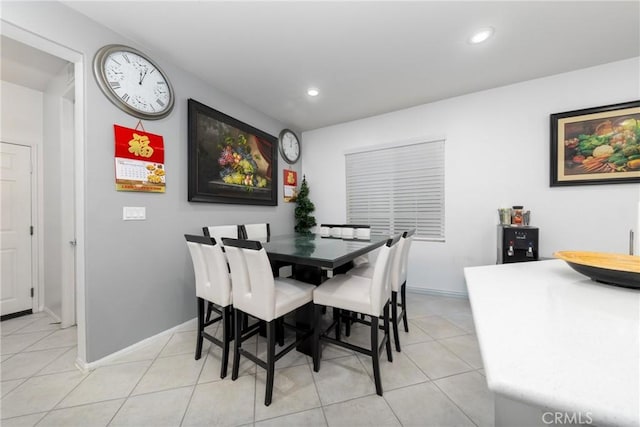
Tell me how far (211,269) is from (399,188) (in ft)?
9.22

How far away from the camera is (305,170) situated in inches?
169

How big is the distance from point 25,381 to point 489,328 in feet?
9.35

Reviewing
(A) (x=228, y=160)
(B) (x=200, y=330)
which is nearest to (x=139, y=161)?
(A) (x=228, y=160)

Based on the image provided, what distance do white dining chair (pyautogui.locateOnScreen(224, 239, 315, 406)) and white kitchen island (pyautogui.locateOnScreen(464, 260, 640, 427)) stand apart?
109 centimetres

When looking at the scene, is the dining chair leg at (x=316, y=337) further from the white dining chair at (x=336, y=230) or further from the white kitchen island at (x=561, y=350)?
the white dining chair at (x=336, y=230)

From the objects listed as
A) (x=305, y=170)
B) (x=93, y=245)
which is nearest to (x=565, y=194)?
(x=305, y=170)

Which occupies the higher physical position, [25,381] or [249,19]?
[249,19]

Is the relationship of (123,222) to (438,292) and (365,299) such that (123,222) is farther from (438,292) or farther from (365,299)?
(438,292)

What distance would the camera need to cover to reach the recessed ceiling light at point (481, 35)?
1897mm

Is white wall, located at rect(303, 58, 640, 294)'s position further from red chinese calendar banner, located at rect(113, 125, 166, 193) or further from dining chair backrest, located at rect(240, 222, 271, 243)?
red chinese calendar banner, located at rect(113, 125, 166, 193)

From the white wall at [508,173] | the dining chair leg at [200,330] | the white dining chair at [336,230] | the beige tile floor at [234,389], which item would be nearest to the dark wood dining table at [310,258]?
the beige tile floor at [234,389]

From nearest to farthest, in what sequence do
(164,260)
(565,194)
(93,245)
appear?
(93,245) < (164,260) < (565,194)

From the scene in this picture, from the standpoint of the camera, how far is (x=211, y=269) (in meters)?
1.67

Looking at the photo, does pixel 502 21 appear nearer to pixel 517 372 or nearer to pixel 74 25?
pixel 517 372
